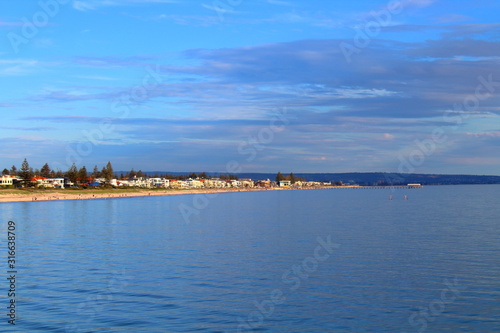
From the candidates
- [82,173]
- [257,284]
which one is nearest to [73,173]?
[82,173]

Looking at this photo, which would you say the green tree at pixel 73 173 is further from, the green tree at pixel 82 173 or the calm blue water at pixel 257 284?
the calm blue water at pixel 257 284

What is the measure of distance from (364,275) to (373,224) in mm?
31933

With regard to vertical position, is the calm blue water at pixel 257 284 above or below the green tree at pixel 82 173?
below

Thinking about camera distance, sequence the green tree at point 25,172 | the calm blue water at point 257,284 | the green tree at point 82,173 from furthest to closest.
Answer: the green tree at point 82,173 → the green tree at point 25,172 → the calm blue water at point 257,284

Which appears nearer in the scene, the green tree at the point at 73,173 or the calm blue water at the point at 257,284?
the calm blue water at the point at 257,284

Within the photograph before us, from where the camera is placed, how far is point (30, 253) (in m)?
34.9

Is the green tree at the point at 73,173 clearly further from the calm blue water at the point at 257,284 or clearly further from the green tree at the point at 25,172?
the calm blue water at the point at 257,284

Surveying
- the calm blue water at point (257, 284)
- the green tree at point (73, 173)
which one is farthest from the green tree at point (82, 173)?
the calm blue water at point (257, 284)

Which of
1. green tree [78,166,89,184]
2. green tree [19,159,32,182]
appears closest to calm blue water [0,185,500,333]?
green tree [19,159,32,182]

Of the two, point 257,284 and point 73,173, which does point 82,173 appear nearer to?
point 73,173

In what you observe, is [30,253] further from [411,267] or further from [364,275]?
[411,267]

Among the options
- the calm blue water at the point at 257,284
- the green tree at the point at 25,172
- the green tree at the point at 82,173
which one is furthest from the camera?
the green tree at the point at 82,173

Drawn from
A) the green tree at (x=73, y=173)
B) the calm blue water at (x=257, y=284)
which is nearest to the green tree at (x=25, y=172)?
the green tree at (x=73, y=173)

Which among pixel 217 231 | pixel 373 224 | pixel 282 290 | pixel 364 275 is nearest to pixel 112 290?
pixel 282 290
